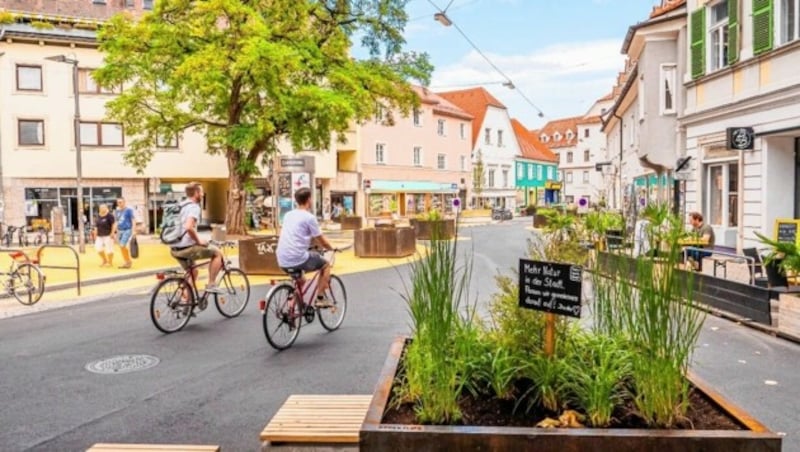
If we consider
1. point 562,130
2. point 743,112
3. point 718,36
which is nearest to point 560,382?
point 743,112

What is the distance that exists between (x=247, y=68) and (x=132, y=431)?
14.0 meters

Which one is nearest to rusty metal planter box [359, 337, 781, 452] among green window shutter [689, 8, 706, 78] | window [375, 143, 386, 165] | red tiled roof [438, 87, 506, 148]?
green window shutter [689, 8, 706, 78]

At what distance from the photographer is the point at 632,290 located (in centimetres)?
367

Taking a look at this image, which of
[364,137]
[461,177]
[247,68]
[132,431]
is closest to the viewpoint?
[132,431]

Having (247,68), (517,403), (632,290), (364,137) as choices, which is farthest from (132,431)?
(364,137)

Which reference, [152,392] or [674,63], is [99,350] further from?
[674,63]

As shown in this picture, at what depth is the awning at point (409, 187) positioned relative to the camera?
1842 inches

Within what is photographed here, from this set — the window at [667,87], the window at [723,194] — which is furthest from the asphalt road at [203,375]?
the window at [667,87]

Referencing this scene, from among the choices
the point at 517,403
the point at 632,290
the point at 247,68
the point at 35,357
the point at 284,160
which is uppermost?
the point at 247,68

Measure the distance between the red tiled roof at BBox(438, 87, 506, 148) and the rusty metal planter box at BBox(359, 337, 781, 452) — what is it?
58.3 m

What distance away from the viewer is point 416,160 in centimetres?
5097

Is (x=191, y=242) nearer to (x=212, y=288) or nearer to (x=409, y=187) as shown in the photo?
(x=212, y=288)

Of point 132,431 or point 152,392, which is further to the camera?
point 152,392

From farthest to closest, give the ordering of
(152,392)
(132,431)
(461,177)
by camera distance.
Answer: (461,177)
(152,392)
(132,431)
